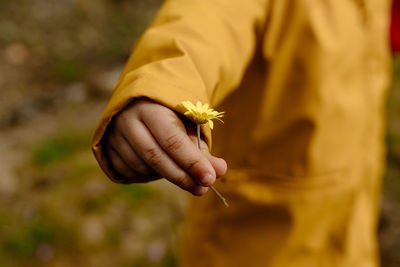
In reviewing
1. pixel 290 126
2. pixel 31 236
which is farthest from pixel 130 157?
pixel 31 236

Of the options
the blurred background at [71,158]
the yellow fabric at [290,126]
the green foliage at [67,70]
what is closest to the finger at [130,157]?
the yellow fabric at [290,126]

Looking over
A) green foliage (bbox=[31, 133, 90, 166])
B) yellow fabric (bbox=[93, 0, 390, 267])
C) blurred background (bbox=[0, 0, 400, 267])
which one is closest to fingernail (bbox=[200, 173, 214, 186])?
yellow fabric (bbox=[93, 0, 390, 267])

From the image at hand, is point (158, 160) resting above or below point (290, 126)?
above

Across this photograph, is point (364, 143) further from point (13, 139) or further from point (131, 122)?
point (13, 139)

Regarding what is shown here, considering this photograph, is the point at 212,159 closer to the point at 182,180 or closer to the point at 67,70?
the point at 182,180

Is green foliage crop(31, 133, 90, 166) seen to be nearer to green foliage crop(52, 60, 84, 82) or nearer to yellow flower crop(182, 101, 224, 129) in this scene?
green foliage crop(52, 60, 84, 82)

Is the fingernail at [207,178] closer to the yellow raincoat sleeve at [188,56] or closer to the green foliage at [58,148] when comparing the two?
the yellow raincoat sleeve at [188,56]

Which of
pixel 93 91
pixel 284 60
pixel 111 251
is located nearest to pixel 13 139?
pixel 93 91
